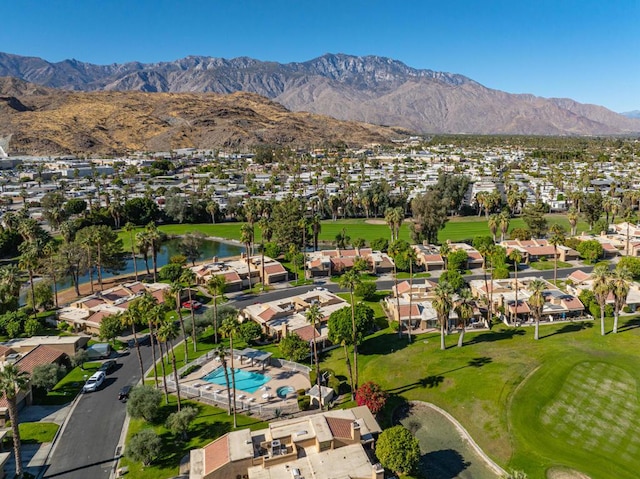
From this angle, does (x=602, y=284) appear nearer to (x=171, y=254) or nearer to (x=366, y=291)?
(x=366, y=291)

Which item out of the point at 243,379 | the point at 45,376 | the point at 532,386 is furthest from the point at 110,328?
the point at 532,386

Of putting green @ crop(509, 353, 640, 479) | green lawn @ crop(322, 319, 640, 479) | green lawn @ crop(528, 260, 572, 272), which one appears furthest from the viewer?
green lawn @ crop(528, 260, 572, 272)

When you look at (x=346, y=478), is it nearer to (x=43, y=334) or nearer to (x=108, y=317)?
(x=108, y=317)

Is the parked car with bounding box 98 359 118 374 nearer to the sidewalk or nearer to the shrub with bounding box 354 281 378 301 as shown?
the sidewalk

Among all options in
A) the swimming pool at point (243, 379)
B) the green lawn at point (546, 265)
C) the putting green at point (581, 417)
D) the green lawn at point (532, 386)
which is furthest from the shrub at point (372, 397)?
the green lawn at point (546, 265)

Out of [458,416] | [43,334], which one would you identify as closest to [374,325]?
[458,416]

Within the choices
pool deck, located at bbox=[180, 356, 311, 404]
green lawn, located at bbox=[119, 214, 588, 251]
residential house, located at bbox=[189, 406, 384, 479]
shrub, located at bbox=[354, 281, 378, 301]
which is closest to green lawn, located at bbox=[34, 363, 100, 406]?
pool deck, located at bbox=[180, 356, 311, 404]
